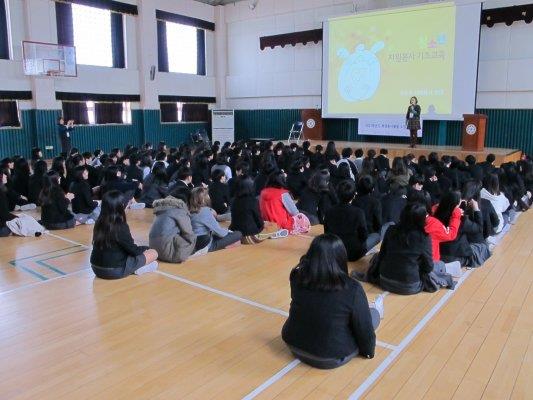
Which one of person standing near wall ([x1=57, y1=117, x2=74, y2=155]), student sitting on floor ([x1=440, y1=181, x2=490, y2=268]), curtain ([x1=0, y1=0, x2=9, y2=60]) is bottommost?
student sitting on floor ([x1=440, y1=181, x2=490, y2=268])

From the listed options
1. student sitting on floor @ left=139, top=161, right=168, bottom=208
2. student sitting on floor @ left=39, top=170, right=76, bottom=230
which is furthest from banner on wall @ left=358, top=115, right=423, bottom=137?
student sitting on floor @ left=39, top=170, right=76, bottom=230

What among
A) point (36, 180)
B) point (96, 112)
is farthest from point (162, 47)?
point (36, 180)

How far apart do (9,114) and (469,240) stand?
11.1 metres

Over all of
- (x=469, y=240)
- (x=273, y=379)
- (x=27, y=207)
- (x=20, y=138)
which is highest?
(x=20, y=138)

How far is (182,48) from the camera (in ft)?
50.2

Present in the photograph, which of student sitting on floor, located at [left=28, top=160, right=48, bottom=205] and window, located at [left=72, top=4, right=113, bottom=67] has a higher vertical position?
window, located at [left=72, top=4, right=113, bottom=67]

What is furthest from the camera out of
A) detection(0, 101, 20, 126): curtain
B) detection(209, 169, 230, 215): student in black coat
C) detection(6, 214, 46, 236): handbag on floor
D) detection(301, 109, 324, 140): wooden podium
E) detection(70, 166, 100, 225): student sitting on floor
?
detection(301, 109, 324, 140): wooden podium

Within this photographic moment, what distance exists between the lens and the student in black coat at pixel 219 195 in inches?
240

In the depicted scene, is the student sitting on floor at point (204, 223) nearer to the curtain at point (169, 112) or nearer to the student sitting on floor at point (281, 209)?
→ the student sitting on floor at point (281, 209)

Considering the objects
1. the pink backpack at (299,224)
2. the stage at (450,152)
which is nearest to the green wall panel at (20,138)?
the stage at (450,152)

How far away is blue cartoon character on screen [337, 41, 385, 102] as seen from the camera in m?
12.1

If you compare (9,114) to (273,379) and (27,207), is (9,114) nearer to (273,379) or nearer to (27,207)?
(27,207)

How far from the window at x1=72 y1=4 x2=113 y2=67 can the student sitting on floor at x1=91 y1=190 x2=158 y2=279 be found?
406 inches

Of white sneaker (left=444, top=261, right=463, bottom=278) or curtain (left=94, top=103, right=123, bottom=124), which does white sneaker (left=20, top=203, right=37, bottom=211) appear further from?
curtain (left=94, top=103, right=123, bottom=124)
